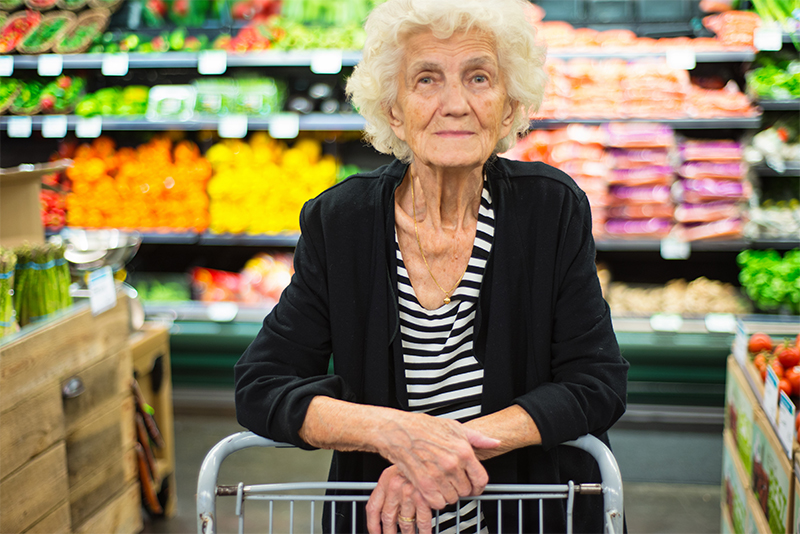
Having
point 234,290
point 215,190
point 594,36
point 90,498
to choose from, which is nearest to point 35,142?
point 215,190

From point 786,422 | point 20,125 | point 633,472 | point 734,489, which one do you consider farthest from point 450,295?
point 20,125

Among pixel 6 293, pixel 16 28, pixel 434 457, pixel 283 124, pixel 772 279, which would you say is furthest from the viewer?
pixel 16 28

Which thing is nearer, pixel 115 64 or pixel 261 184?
pixel 115 64

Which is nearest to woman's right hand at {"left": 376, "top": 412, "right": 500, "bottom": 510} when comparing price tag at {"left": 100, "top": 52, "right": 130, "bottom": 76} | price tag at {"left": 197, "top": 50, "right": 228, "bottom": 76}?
price tag at {"left": 197, "top": 50, "right": 228, "bottom": 76}

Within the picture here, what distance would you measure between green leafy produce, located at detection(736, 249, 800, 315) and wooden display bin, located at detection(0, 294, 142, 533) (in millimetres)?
3066

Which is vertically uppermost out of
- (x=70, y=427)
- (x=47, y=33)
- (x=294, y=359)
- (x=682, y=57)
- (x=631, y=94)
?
(x=47, y=33)

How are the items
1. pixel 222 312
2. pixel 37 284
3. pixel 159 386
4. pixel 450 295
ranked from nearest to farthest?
pixel 450 295 < pixel 37 284 < pixel 159 386 < pixel 222 312

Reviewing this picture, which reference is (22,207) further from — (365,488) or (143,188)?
(365,488)

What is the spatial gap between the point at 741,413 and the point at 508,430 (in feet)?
4.55

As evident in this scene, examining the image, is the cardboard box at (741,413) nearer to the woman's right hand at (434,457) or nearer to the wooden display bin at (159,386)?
the woman's right hand at (434,457)

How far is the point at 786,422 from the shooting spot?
1702 millimetres

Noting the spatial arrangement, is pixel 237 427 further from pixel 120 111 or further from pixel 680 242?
pixel 680 242

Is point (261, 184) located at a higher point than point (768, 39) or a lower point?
lower

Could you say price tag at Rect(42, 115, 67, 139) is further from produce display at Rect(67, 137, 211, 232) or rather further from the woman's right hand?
the woman's right hand
